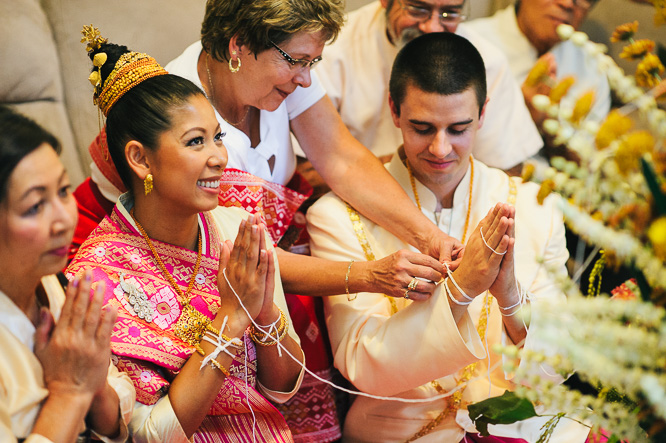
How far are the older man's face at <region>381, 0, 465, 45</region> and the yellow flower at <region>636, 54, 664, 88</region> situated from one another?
1.67 metres

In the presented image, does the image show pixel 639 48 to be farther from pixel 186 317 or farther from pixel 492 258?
pixel 186 317

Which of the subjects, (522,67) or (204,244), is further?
(522,67)

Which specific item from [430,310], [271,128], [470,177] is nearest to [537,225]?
[470,177]

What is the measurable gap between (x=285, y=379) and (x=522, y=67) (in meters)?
2.18

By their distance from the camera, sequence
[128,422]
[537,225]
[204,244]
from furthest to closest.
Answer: [537,225]
[204,244]
[128,422]

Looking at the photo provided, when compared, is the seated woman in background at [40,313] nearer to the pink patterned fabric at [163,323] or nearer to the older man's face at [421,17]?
the pink patterned fabric at [163,323]

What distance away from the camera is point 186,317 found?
1729 mm

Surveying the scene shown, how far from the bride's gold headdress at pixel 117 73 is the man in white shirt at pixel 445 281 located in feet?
2.63

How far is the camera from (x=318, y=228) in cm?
231

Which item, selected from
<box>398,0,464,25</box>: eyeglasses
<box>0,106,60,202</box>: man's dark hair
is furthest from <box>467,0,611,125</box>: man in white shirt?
<box>0,106,60,202</box>: man's dark hair

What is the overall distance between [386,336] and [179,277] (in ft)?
2.02

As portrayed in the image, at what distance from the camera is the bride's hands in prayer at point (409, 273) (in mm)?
1869

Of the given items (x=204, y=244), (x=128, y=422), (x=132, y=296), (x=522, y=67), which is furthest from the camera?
(x=522, y=67)

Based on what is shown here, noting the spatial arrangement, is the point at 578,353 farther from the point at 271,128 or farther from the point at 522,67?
the point at 522,67
